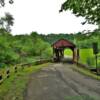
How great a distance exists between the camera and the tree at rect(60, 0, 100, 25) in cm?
1509

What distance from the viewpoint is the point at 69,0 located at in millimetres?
14789

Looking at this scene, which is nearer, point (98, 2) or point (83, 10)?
point (98, 2)

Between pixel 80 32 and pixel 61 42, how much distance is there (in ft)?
114

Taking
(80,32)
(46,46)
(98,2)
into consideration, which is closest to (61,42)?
(46,46)

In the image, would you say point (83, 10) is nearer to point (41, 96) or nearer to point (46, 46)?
point (41, 96)

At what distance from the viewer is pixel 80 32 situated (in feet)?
64.4

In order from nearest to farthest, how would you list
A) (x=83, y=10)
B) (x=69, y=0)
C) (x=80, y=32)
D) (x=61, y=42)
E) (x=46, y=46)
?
1. (x=69, y=0)
2. (x=83, y=10)
3. (x=80, y=32)
4. (x=61, y=42)
5. (x=46, y=46)

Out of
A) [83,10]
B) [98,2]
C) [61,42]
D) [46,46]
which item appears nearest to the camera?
[98,2]

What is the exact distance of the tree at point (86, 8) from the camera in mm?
15088

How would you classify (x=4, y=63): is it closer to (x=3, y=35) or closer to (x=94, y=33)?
Answer: (x=3, y=35)

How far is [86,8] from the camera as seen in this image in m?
17.8

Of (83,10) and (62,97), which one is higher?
(83,10)

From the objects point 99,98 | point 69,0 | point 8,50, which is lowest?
point 99,98

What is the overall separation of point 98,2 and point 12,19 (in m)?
18.4
